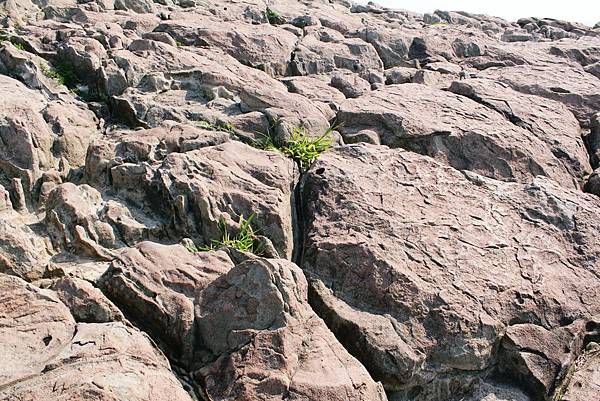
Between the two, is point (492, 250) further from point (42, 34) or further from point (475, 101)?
point (42, 34)

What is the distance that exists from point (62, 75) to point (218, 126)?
2.58 meters

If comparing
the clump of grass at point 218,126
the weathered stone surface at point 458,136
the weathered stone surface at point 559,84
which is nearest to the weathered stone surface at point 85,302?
the clump of grass at point 218,126

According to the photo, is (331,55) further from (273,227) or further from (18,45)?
(273,227)

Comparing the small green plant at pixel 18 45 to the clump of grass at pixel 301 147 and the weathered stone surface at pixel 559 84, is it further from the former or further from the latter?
the weathered stone surface at pixel 559 84

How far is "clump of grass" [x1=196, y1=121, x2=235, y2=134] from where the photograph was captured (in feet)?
27.0

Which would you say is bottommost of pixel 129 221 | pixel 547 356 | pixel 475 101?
pixel 547 356

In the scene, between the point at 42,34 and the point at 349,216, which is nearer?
the point at 349,216

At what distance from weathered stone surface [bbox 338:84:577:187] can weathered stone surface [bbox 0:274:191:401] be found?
5171 mm

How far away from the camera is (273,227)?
264 inches

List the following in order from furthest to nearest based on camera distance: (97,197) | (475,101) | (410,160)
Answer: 1. (475,101)
2. (410,160)
3. (97,197)

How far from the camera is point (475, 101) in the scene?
34.8ft

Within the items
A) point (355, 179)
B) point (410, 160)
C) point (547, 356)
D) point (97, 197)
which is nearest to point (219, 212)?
point (97, 197)

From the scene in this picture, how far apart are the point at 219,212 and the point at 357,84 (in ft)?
17.6

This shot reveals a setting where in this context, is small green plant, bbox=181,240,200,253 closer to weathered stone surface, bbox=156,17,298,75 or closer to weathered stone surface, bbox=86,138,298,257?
weathered stone surface, bbox=86,138,298,257
